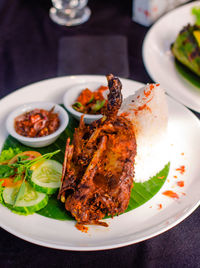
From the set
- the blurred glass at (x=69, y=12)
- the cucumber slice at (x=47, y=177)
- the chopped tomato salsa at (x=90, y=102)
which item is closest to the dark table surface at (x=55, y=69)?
the blurred glass at (x=69, y=12)

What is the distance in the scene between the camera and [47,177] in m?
2.80

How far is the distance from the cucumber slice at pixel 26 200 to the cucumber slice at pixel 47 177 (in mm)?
56

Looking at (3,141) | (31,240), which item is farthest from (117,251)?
(3,141)

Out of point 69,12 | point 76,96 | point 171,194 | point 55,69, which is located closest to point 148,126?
point 171,194

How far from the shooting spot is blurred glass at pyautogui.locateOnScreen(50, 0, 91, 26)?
5488 mm

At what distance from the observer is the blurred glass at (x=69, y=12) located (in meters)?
5.49

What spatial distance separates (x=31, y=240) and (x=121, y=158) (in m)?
0.89

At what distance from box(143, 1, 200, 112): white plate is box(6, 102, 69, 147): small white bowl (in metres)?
1.28

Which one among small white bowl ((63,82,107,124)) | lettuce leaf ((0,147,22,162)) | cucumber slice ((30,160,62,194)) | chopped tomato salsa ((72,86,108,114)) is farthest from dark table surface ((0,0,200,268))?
chopped tomato salsa ((72,86,108,114))

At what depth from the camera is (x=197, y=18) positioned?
4781mm

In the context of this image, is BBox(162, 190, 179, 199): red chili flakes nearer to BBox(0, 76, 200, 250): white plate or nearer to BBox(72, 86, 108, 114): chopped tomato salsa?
BBox(0, 76, 200, 250): white plate

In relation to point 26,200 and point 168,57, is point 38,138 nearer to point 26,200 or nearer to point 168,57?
point 26,200

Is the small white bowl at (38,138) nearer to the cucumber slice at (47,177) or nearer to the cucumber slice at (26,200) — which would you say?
the cucumber slice at (47,177)

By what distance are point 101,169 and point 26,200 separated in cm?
65
